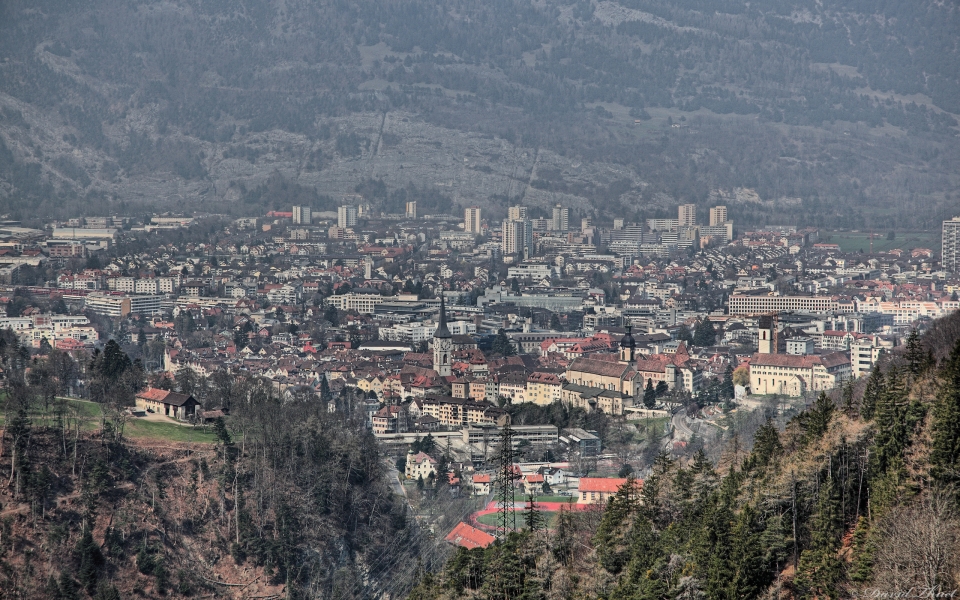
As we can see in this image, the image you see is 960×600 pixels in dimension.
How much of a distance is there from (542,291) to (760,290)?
1197cm

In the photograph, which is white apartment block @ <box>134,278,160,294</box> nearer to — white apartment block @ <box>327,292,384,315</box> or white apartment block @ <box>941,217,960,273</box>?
white apartment block @ <box>327,292,384,315</box>

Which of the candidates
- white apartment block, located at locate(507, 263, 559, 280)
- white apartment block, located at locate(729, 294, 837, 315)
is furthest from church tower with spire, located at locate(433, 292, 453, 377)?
white apartment block, located at locate(507, 263, 559, 280)

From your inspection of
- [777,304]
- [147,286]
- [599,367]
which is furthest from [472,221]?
[599,367]

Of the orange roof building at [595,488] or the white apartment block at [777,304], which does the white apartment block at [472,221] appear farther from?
the orange roof building at [595,488]

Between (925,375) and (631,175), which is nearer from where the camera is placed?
(925,375)

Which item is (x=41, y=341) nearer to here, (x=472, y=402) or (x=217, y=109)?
(x=472, y=402)

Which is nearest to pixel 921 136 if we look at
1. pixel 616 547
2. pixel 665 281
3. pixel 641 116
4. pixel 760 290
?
pixel 641 116

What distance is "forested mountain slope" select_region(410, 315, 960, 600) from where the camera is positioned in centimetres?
1658

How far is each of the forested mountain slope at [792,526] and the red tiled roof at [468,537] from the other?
13.9ft

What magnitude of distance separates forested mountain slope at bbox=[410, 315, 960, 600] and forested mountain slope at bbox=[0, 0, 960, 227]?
78.0 m

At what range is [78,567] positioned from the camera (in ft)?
88.0

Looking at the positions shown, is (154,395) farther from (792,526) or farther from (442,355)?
(792,526)

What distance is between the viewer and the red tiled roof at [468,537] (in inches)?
1060

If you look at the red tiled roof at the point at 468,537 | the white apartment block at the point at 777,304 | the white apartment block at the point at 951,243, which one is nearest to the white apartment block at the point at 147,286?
the white apartment block at the point at 777,304
